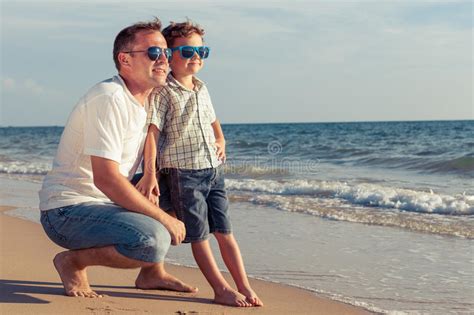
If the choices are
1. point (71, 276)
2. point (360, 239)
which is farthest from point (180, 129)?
point (360, 239)

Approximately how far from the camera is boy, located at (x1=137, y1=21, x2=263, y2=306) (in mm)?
3518

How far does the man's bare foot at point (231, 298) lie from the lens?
3467mm

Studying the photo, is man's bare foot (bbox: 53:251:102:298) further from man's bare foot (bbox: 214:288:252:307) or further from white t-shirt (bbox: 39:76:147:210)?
man's bare foot (bbox: 214:288:252:307)

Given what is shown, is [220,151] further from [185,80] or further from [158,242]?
[158,242]

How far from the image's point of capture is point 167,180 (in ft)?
11.8

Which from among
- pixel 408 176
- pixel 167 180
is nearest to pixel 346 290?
pixel 167 180

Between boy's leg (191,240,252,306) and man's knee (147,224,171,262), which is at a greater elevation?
man's knee (147,224,171,262)

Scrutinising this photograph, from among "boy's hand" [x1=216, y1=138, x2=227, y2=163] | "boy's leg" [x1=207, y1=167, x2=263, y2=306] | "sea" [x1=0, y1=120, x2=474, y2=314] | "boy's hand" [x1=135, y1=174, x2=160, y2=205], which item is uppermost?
"boy's hand" [x1=216, y1=138, x2=227, y2=163]

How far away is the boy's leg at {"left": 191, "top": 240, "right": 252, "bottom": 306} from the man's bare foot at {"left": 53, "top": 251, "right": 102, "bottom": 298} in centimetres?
58

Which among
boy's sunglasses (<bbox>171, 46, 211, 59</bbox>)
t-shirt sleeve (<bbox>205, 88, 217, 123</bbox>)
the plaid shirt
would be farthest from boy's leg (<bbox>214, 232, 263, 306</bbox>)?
boy's sunglasses (<bbox>171, 46, 211, 59</bbox>)

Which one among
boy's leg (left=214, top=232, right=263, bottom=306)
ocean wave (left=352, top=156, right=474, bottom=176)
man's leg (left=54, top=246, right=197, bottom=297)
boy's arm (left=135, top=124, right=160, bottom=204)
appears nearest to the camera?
man's leg (left=54, top=246, right=197, bottom=297)

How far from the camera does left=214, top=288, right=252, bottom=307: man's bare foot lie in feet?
11.4

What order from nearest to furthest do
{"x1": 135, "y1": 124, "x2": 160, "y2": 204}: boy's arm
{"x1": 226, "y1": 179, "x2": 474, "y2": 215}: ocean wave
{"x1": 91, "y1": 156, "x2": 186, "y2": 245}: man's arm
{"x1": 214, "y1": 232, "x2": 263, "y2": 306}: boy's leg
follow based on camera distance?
{"x1": 91, "y1": 156, "x2": 186, "y2": 245}: man's arm < {"x1": 135, "y1": 124, "x2": 160, "y2": 204}: boy's arm < {"x1": 214, "y1": 232, "x2": 263, "y2": 306}: boy's leg < {"x1": 226, "y1": 179, "x2": 474, "y2": 215}: ocean wave

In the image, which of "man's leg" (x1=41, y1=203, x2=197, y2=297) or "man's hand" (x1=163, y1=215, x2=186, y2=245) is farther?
"man's hand" (x1=163, y1=215, x2=186, y2=245)
